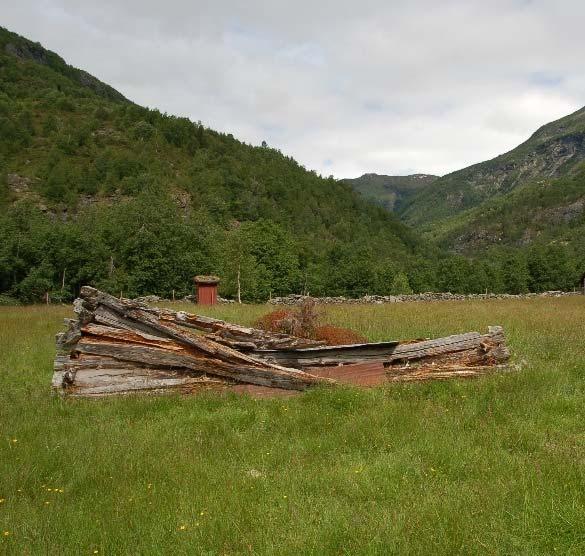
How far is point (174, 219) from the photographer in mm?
49719

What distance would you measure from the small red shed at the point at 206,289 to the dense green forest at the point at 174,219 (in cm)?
1305

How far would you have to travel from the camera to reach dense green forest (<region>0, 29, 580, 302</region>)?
43.0m

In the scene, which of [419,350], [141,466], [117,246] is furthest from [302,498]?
[117,246]

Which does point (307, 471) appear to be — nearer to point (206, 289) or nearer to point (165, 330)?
point (165, 330)

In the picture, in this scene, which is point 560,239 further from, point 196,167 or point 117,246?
point 117,246

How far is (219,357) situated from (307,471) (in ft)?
12.2

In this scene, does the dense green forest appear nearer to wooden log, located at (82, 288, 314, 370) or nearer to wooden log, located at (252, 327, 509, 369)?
wooden log, located at (82, 288, 314, 370)

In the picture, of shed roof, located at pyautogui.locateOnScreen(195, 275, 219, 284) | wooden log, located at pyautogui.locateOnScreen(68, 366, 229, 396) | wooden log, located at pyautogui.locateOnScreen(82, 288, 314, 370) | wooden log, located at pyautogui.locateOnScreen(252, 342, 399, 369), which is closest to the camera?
wooden log, located at pyautogui.locateOnScreen(68, 366, 229, 396)

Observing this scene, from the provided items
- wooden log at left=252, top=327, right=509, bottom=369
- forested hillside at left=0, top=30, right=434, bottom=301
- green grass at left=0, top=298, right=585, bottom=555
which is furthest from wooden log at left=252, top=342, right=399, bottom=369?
forested hillside at left=0, top=30, right=434, bottom=301

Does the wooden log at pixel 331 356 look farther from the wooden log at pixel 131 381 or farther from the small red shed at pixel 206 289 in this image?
the small red shed at pixel 206 289

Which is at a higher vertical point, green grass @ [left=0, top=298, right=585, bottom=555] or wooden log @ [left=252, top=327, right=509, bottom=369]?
wooden log @ [left=252, top=327, right=509, bottom=369]

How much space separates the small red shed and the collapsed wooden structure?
58.1 feet

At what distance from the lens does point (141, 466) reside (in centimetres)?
513

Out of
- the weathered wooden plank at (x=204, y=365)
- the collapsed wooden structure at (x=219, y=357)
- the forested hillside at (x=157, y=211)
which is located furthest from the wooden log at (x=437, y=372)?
the forested hillside at (x=157, y=211)
